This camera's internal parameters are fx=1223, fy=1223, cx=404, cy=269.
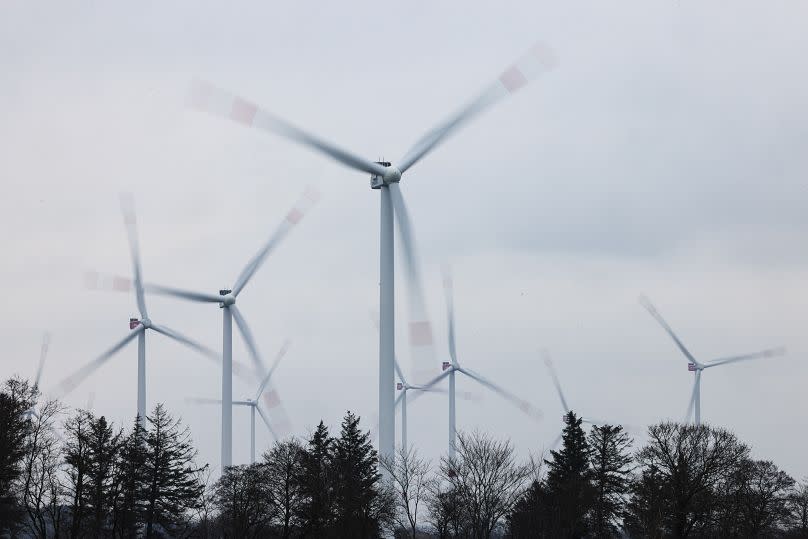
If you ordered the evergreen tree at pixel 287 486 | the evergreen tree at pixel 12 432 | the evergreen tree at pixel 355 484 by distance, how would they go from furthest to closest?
the evergreen tree at pixel 287 486 → the evergreen tree at pixel 355 484 → the evergreen tree at pixel 12 432

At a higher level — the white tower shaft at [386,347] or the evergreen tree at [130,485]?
the white tower shaft at [386,347]

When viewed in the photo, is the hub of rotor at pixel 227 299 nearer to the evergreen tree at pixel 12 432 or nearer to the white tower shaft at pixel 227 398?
the white tower shaft at pixel 227 398

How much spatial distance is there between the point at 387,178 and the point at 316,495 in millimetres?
21559

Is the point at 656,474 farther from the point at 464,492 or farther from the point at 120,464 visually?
the point at 120,464

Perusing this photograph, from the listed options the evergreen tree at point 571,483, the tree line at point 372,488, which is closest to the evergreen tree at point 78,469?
the tree line at point 372,488

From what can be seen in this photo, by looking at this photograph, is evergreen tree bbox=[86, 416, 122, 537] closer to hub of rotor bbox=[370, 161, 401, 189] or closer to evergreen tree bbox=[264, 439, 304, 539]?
evergreen tree bbox=[264, 439, 304, 539]

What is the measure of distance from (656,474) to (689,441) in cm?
434

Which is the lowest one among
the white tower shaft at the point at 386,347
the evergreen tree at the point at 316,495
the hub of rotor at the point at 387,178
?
the evergreen tree at the point at 316,495

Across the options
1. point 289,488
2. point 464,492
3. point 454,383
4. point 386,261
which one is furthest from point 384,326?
point 454,383

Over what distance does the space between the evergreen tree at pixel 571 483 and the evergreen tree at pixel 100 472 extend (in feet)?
99.7

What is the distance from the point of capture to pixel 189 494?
267 feet

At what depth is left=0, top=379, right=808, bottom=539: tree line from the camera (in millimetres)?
71062

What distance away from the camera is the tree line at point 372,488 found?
2798 inches

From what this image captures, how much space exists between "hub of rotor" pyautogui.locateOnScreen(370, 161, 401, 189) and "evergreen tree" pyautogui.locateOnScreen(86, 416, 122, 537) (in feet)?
71.1
